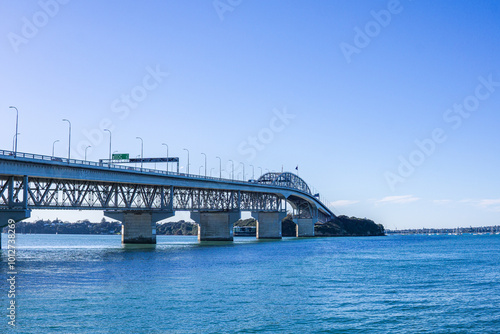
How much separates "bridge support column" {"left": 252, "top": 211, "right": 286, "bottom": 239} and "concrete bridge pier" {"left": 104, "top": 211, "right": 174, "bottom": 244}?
72.1 metres

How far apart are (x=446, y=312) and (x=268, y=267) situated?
30449 mm

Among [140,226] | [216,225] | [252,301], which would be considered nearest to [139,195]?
[140,226]

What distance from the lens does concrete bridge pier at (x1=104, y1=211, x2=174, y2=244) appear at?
109625 mm

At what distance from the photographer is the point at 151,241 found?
110 metres

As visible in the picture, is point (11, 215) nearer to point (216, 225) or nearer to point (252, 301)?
point (252, 301)

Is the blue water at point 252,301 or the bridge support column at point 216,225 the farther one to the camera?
the bridge support column at point 216,225

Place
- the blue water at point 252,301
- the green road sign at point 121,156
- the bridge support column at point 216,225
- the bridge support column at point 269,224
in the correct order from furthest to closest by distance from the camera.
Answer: the bridge support column at point 269,224
the bridge support column at point 216,225
the green road sign at point 121,156
the blue water at point 252,301

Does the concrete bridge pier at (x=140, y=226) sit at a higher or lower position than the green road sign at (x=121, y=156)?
lower

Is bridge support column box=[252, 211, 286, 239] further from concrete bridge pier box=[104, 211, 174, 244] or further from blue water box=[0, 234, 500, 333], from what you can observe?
blue water box=[0, 234, 500, 333]

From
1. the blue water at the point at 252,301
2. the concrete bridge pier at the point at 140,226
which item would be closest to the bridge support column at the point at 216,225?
the concrete bridge pier at the point at 140,226

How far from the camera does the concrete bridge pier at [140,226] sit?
4316 inches

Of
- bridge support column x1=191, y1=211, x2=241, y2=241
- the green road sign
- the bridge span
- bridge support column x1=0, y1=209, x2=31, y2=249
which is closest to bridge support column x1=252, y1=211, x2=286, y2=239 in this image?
the bridge span

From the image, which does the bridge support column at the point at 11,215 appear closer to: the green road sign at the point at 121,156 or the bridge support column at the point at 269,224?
the green road sign at the point at 121,156

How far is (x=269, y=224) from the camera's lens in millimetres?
181125
